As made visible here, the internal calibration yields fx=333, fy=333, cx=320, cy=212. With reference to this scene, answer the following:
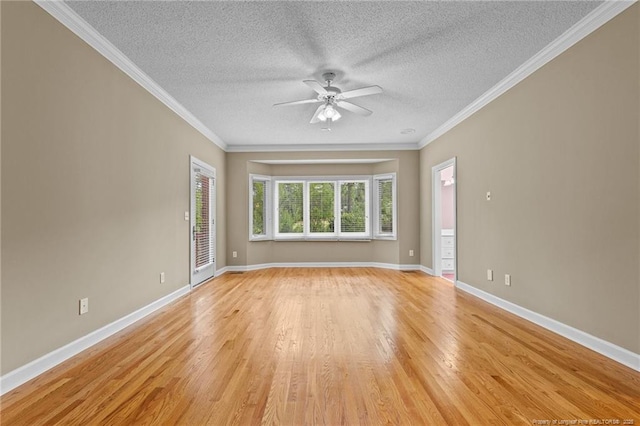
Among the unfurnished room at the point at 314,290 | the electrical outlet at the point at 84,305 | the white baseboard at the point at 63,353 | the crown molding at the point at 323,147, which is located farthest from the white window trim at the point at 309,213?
the electrical outlet at the point at 84,305

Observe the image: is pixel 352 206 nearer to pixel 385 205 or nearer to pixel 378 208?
pixel 378 208

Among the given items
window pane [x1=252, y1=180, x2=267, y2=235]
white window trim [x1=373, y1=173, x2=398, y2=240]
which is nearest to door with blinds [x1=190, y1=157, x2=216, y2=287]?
window pane [x1=252, y1=180, x2=267, y2=235]

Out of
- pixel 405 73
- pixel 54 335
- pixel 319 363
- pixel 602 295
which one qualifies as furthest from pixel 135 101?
pixel 602 295

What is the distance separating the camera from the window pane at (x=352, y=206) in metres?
7.68

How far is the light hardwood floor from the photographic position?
180cm

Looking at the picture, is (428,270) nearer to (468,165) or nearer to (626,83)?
(468,165)

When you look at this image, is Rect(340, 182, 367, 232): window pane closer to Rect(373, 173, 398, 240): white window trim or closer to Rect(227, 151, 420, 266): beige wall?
Rect(373, 173, 398, 240): white window trim

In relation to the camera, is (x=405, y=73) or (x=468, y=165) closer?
(x=405, y=73)

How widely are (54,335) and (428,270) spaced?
19.1 feet

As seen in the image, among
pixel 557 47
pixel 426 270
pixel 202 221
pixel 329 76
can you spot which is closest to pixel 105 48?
pixel 329 76

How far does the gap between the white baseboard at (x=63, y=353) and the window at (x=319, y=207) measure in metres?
4.05

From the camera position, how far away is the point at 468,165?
4852 millimetres

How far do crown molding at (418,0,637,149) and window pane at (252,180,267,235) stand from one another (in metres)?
4.43

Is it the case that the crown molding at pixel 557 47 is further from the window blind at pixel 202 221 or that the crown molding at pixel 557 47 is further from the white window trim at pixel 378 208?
the window blind at pixel 202 221
